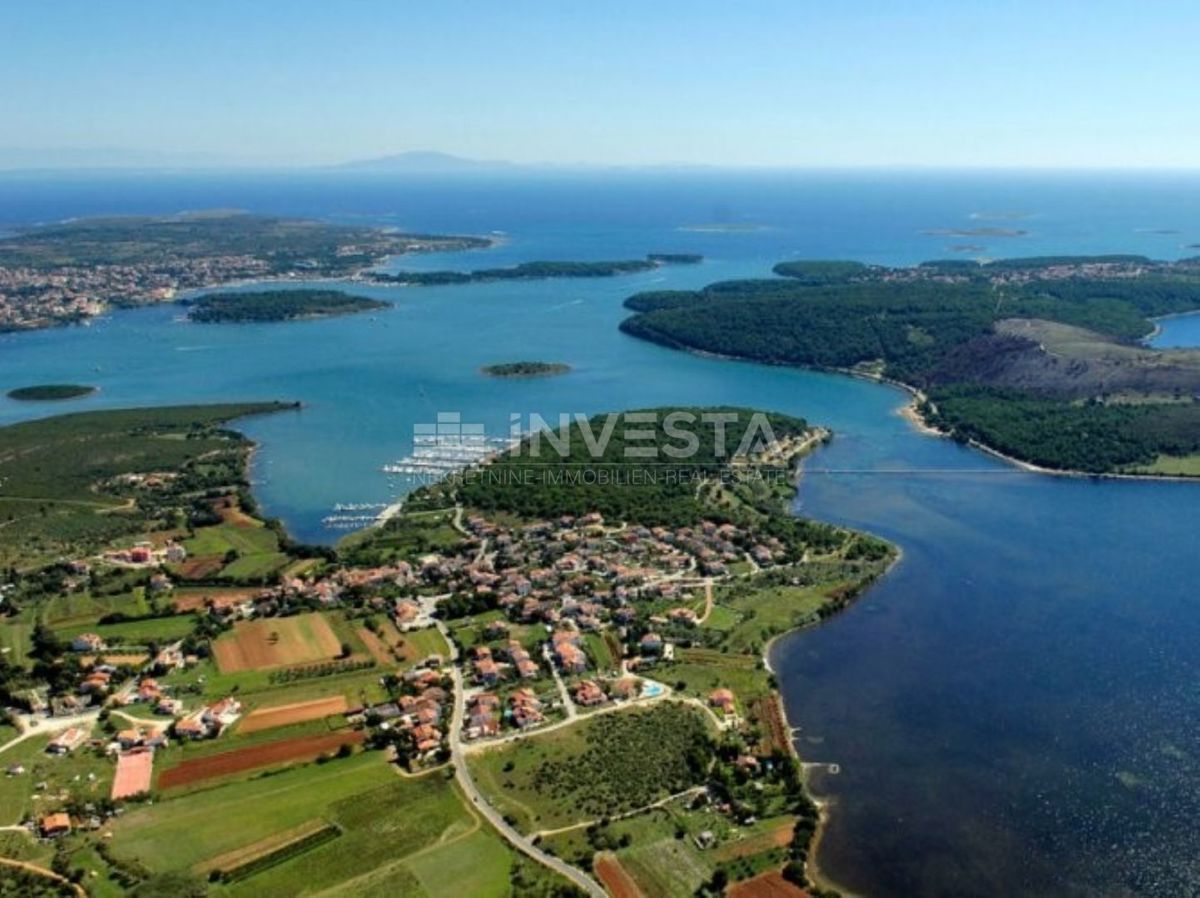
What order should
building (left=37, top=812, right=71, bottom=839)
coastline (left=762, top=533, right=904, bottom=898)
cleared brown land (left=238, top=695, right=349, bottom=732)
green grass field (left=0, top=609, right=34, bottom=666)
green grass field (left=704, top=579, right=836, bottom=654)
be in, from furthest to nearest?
green grass field (left=704, top=579, right=836, bottom=654) < green grass field (left=0, top=609, right=34, bottom=666) < cleared brown land (left=238, top=695, right=349, bottom=732) < building (left=37, top=812, right=71, bottom=839) < coastline (left=762, top=533, right=904, bottom=898)

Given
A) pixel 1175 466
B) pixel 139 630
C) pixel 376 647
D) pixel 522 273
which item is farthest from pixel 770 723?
pixel 522 273

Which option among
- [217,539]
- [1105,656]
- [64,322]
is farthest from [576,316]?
[1105,656]

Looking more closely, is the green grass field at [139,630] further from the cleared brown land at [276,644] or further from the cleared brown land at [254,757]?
the cleared brown land at [254,757]

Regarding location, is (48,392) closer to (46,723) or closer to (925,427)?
(46,723)

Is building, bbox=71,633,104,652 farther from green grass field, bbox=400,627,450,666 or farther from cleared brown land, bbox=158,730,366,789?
green grass field, bbox=400,627,450,666

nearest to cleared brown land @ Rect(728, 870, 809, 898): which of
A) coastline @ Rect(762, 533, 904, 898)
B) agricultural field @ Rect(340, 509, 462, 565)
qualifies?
coastline @ Rect(762, 533, 904, 898)

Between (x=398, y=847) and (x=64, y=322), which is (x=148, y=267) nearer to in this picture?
(x=64, y=322)
